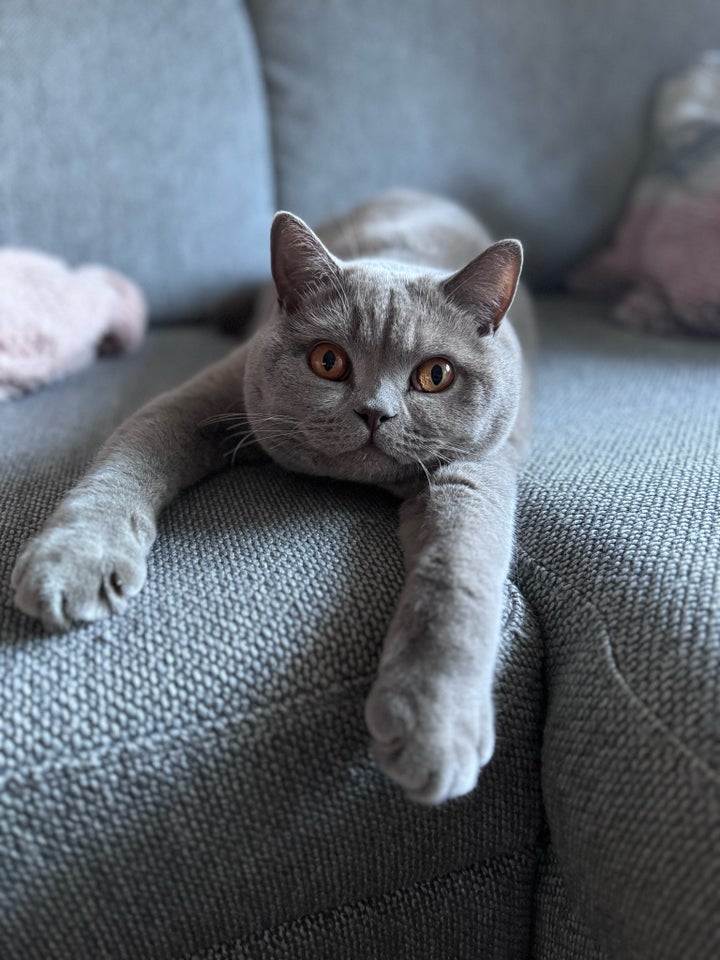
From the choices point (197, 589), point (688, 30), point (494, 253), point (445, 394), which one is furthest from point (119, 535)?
point (688, 30)

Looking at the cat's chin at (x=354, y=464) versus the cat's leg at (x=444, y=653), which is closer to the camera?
the cat's leg at (x=444, y=653)

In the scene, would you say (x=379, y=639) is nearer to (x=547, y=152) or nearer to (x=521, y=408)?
(x=521, y=408)

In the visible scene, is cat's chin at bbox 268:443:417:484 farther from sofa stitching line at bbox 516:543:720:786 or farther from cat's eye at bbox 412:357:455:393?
sofa stitching line at bbox 516:543:720:786

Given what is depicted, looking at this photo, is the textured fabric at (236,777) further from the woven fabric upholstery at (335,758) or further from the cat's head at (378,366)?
the cat's head at (378,366)

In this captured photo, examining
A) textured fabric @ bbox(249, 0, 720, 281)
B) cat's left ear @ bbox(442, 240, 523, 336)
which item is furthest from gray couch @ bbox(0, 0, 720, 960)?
textured fabric @ bbox(249, 0, 720, 281)

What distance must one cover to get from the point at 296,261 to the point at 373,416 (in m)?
0.23

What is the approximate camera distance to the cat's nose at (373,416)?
0.84 metres

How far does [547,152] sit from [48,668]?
1.58m

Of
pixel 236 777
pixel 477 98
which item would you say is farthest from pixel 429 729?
pixel 477 98

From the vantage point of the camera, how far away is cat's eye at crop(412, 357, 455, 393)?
90cm

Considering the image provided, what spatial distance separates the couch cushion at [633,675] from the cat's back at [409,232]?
1.47 ft

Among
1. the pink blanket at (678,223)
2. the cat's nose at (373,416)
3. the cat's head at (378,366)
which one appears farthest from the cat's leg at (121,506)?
the pink blanket at (678,223)

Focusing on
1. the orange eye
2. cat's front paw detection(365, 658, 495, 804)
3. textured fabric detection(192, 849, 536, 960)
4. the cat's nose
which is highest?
the orange eye

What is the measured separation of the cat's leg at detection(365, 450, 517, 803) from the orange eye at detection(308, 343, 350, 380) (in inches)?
7.2
